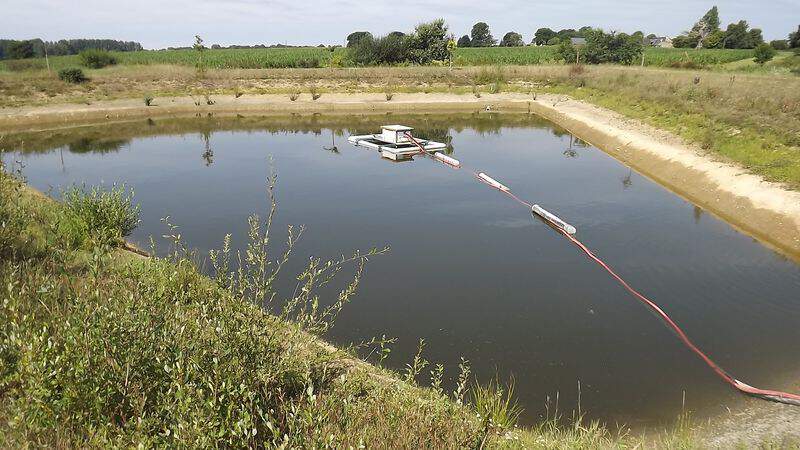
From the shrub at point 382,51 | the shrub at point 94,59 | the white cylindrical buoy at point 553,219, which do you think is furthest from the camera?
the shrub at point 382,51

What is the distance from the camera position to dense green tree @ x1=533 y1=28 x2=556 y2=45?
128 m

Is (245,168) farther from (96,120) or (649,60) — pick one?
(649,60)

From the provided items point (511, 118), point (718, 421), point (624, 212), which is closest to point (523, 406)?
point (718, 421)

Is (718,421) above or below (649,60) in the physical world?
below

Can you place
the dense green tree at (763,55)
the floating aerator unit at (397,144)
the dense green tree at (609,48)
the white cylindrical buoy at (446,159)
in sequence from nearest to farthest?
1. the white cylindrical buoy at (446,159)
2. the floating aerator unit at (397,144)
3. the dense green tree at (763,55)
4. the dense green tree at (609,48)

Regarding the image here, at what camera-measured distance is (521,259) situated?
36.6 ft

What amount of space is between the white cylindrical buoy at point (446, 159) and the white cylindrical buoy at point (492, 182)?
1788mm

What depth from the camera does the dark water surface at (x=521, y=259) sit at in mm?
7375

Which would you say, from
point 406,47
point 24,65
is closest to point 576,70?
point 406,47

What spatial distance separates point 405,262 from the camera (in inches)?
429

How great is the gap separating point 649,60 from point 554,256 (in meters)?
52.4

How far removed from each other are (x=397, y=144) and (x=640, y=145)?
404 inches

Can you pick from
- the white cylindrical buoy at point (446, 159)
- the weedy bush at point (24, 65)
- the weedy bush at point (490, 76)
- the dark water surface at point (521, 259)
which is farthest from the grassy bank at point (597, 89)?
the white cylindrical buoy at point (446, 159)

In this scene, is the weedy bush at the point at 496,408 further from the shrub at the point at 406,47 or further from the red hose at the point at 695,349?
the shrub at the point at 406,47
